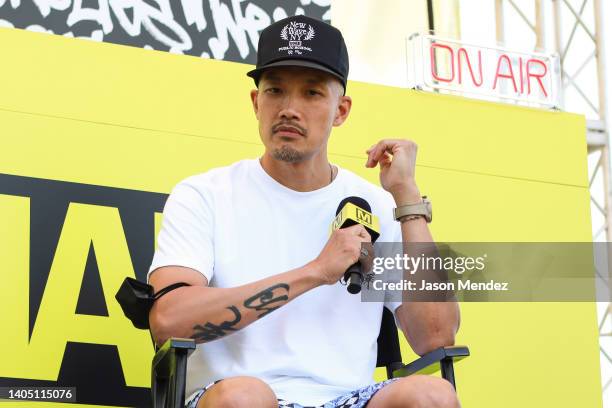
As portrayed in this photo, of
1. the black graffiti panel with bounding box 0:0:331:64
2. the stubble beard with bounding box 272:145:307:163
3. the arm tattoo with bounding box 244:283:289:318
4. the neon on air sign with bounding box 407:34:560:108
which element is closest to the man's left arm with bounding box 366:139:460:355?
the stubble beard with bounding box 272:145:307:163

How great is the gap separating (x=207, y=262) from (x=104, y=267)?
821 millimetres

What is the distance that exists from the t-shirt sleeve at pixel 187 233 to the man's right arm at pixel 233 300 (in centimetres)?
8

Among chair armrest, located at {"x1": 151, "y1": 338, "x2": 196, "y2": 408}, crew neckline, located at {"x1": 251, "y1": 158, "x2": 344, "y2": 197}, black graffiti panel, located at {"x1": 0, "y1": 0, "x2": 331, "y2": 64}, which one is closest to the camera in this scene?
chair armrest, located at {"x1": 151, "y1": 338, "x2": 196, "y2": 408}

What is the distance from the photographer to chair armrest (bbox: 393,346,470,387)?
2.33 m

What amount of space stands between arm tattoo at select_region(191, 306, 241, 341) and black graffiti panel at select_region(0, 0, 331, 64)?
1988 mm

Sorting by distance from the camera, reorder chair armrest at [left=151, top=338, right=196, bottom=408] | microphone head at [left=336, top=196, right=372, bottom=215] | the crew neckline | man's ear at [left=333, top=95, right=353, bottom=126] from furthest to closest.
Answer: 1. man's ear at [left=333, top=95, right=353, bottom=126]
2. the crew neckline
3. microphone head at [left=336, top=196, right=372, bottom=215]
4. chair armrest at [left=151, top=338, right=196, bottom=408]

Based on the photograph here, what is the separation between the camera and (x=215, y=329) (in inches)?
86.8

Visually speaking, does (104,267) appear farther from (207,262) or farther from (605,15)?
(605,15)

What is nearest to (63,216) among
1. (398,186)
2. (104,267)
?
(104,267)

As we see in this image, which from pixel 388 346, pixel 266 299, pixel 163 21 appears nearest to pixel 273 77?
pixel 266 299

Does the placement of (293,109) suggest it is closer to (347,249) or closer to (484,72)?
(347,249)

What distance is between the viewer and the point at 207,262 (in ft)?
7.66

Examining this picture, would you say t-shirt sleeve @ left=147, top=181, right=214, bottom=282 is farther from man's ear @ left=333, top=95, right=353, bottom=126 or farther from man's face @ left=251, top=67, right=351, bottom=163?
man's ear @ left=333, top=95, right=353, bottom=126

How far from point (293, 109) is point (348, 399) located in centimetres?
72
